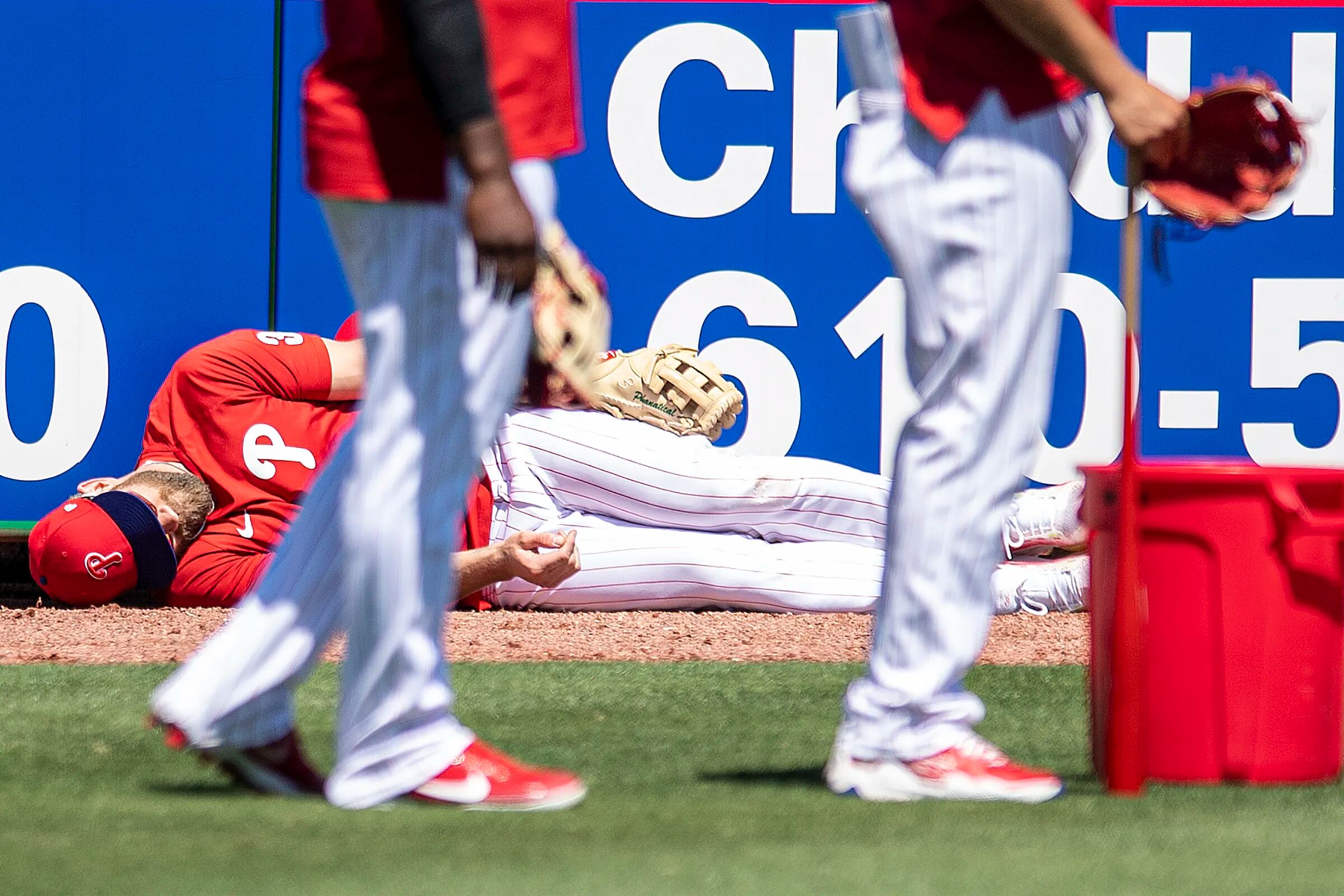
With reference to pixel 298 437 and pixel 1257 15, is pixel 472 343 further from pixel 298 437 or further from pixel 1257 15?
pixel 1257 15

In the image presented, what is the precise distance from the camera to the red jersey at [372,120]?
2.25 meters

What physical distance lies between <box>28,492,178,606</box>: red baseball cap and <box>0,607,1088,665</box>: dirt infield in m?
0.08

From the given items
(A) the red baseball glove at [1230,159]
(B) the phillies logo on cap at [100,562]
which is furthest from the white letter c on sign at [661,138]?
(A) the red baseball glove at [1230,159]

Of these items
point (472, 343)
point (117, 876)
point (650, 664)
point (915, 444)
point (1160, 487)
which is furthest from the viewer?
point (650, 664)

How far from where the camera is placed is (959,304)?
2404 mm

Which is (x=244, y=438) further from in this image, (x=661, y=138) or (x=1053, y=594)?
(x=1053, y=594)

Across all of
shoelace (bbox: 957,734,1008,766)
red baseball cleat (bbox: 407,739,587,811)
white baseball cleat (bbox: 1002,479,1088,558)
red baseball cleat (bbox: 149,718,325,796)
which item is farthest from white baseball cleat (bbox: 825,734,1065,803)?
white baseball cleat (bbox: 1002,479,1088,558)

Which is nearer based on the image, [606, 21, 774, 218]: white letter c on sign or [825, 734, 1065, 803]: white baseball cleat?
[825, 734, 1065, 803]: white baseball cleat

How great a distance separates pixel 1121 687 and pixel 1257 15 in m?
4.09

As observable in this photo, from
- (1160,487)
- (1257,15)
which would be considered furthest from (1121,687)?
(1257,15)

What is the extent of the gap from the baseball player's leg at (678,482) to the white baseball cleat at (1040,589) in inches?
18.0

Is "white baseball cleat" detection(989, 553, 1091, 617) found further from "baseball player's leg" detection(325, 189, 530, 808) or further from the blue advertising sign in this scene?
"baseball player's leg" detection(325, 189, 530, 808)

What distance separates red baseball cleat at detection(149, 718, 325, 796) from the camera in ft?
8.08

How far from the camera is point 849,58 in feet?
8.44
